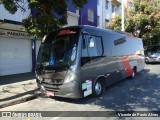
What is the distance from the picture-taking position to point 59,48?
25.4 feet

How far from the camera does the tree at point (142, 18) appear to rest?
82.6 ft

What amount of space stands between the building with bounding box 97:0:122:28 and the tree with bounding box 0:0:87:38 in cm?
1807

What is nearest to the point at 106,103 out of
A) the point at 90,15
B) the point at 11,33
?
the point at 11,33

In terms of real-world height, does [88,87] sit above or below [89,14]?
below

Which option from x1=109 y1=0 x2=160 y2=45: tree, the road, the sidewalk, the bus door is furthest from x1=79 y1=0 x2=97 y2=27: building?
the road

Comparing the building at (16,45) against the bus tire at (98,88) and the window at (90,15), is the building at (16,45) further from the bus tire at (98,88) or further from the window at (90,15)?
the bus tire at (98,88)

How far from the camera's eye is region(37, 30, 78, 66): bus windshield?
7.46m

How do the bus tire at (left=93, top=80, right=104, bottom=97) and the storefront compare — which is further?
the storefront

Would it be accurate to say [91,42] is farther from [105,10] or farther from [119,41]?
[105,10]

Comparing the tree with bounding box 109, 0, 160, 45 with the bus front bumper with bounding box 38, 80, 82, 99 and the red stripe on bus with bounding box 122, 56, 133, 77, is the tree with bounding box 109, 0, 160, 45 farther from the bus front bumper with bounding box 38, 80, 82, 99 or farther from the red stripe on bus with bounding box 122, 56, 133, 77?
the bus front bumper with bounding box 38, 80, 82, 99

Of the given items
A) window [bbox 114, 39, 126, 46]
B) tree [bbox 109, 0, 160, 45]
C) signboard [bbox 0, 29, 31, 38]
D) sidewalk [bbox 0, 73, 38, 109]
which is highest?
tree [bbox 109, 0, 160, 45]

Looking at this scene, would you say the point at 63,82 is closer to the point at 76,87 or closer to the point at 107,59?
the point at 76,87

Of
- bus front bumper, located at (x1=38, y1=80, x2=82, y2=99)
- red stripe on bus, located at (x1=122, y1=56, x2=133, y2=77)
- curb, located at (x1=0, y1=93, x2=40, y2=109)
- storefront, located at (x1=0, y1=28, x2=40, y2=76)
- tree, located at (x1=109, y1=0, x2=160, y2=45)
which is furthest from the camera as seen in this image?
tree, located at (x1=109, y1=0, x2=160, y2=45)

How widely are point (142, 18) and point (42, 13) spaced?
18.3 m
